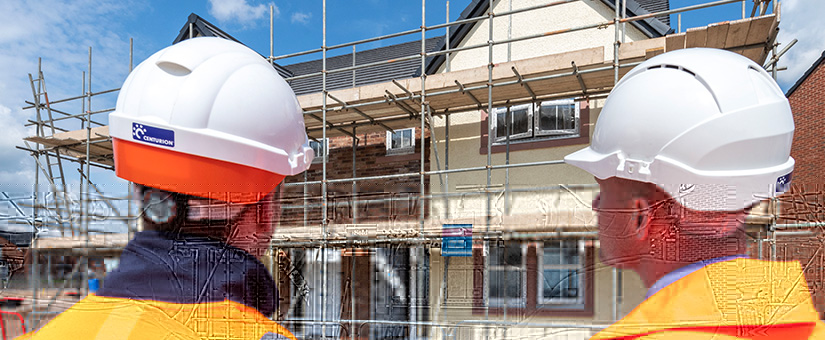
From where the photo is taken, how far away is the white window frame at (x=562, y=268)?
174 centimetres

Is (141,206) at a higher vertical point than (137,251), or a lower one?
higher

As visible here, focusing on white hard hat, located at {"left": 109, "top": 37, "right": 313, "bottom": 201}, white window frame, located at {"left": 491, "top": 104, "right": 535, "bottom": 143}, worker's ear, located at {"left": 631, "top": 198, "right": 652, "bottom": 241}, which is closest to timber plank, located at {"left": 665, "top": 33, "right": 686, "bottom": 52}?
white window frame, located at {"left": 491, "top": 104, "right": 535, "bottom": 143}

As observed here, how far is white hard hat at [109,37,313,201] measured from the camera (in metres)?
2.17

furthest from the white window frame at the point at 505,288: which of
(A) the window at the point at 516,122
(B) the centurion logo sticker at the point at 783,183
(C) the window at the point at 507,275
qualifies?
(A) the window at the point at 516,122

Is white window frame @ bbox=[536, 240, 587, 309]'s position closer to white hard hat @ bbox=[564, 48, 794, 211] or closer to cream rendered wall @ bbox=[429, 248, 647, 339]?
cream rendered wall @ bbox=[429, 248, 647, 339]

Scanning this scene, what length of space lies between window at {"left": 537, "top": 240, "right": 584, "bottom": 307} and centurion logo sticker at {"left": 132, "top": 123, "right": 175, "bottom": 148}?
150 centimetres

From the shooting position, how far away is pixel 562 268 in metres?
1.79

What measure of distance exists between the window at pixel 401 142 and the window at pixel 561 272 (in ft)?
27.9

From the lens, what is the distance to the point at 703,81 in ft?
6.01

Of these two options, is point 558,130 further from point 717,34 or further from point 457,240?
point 457,240

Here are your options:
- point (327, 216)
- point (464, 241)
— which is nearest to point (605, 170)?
point (464, 241)

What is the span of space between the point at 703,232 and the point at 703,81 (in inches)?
20.4

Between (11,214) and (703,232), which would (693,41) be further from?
(11,214)

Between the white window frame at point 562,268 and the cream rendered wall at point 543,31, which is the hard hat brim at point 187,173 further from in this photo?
the cream rendered wall at point 543,31
